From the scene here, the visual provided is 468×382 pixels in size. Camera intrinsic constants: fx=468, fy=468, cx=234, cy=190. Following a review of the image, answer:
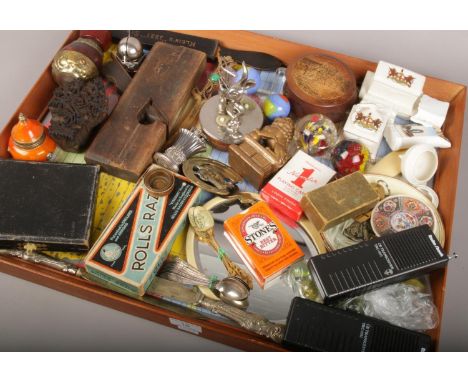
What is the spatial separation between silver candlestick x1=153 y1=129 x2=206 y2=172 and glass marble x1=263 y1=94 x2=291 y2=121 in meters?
0.25

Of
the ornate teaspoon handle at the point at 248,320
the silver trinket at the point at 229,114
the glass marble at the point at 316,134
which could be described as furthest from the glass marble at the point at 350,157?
the ornate teaspoon handle at the point at 248,320

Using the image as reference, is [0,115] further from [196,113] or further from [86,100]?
[196,113]

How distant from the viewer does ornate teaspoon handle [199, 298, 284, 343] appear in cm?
128

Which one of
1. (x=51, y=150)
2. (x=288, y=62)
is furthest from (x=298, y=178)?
(x=51, y=150)

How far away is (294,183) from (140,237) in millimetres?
501

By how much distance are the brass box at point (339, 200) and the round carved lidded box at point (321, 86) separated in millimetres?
319

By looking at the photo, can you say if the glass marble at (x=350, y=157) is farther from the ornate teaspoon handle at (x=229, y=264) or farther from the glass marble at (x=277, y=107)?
the ornate teaspoon handle at (x=229, y=264)

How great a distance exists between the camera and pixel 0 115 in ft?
5.98

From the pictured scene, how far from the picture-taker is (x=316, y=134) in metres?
1.55

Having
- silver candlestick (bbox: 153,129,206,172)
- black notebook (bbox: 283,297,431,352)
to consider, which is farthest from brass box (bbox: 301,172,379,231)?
silver candlestick (bbox: 153,129,206,172)

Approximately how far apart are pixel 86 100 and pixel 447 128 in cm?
125

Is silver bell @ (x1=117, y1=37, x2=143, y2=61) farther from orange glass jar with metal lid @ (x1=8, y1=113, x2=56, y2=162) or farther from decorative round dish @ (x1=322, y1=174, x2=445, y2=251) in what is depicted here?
decorative round dish @ (x1=322, y1=174, x2=445, y2=251)

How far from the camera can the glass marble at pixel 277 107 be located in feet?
5.27

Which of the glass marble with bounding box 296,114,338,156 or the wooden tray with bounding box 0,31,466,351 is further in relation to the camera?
the glass marble with bounding box 296,114,338,156
